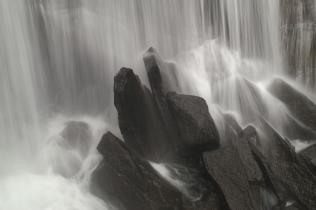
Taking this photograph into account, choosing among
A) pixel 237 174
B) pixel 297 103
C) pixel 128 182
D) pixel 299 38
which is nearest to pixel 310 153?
pixel 297 103

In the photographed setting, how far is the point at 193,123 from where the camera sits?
8.91 m

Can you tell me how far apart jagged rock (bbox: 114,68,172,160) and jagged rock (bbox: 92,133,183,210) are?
2.47 feet

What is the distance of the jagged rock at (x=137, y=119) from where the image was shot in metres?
9.26

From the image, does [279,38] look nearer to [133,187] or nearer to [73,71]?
[73,71]

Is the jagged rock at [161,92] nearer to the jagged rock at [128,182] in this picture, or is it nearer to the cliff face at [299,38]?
the jagged rock at [128,182]

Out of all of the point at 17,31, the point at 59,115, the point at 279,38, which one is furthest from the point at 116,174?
the point at 279,38

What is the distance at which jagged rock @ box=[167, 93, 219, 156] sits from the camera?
8906mm

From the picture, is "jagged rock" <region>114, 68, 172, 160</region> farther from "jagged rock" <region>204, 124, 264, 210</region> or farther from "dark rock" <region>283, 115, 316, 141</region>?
"dark rock" <region>283, 115, 316, 141</region>

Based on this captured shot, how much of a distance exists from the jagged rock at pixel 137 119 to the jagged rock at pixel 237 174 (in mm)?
1174

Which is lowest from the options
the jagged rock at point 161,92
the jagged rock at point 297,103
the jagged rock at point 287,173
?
the jagged rock at point 287,173

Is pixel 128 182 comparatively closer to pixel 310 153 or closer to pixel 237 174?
pixel 237 174

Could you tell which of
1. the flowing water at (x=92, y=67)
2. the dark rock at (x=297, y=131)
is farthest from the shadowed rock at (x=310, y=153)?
the flowing water at (x=92, y=67)

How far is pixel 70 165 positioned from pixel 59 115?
170 cm

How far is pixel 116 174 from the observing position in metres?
8.43
